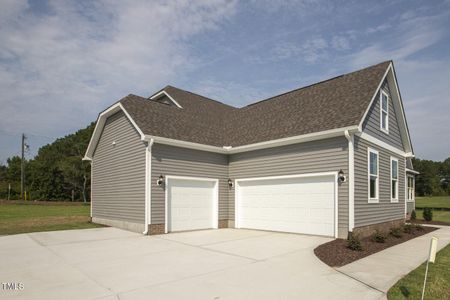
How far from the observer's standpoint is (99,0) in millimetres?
11250

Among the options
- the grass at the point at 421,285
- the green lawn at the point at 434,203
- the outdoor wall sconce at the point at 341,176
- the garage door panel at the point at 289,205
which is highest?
the outdoor wall sconce at the point at 341,176

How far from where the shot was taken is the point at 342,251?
355 inches

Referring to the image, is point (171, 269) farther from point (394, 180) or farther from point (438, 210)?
point (438, 210)

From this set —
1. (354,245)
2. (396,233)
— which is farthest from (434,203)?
(354,245)

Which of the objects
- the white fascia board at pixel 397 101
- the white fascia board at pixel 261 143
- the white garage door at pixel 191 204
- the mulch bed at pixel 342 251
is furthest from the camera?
the white fascia board at pixel 397 101

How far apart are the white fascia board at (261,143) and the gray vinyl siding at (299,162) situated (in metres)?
0.25

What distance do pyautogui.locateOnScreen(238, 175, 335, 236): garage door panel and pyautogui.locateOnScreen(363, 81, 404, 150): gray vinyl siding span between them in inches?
110

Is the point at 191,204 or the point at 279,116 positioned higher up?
the point at 279,116

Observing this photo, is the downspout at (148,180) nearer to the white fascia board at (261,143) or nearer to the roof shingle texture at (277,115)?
the white fascia board at (261,143)

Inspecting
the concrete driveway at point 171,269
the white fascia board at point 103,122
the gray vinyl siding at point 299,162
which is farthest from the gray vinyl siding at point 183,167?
the concrete driveway at point 171,269

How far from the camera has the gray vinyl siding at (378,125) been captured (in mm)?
12555

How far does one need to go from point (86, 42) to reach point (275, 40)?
877 cm

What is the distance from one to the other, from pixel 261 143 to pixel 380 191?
16.9ft

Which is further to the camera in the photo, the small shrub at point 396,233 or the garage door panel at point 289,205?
the small shrub at point 396,233
